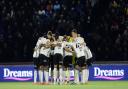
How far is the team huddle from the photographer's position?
24766 millimetres

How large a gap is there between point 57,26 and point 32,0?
2972 millimetres

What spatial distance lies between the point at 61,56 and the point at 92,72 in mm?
5384

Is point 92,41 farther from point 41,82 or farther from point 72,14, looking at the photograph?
point 41,82

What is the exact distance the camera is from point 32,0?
106ft

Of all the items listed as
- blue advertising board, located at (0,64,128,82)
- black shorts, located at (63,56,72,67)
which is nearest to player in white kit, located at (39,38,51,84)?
black shorts, located at (63,56,72,67)

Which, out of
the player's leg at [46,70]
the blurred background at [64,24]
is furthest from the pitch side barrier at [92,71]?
the player's leg at [46,70]

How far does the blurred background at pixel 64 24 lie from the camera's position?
2939 centimetres

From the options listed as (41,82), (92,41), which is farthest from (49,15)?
(41,82)

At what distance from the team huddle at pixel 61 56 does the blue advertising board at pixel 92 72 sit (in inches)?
162

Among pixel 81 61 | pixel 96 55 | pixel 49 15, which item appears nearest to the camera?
pixel 81 61

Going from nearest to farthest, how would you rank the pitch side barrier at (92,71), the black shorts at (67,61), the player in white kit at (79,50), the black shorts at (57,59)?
the black shorts at (57,59) → the player in white kit at (79,50) → the black shorts at (67,61) → the pitch side barrier at (92,71)

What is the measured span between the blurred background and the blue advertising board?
39cm

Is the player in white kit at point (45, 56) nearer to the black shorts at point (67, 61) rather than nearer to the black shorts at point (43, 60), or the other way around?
the black shorts at point (43, 60)

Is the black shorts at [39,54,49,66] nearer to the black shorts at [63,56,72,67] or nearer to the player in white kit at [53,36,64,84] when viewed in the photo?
the player in white kit at [53,36,64,84]
